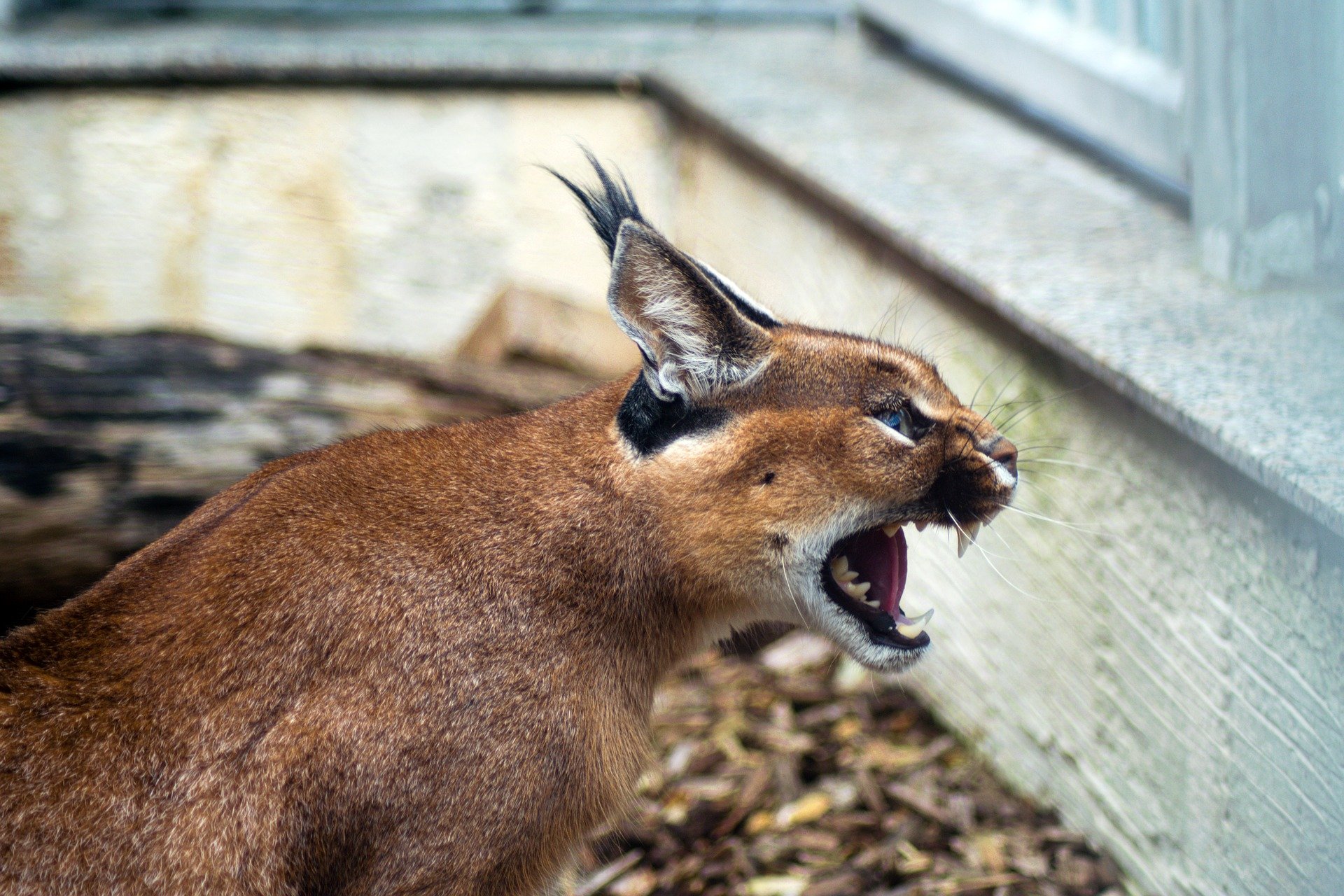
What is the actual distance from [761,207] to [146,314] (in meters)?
3.26

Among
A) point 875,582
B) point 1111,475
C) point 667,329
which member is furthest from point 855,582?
point 1111,475

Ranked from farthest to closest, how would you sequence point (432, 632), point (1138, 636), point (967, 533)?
1. point (1138, 636)
2. point (967, 533)
3. point (432, 632)

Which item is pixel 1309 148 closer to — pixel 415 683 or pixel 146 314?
pixel 415 683

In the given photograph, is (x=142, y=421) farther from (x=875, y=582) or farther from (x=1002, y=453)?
(x=1002, y=453)

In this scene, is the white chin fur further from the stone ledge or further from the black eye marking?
the stone ledge

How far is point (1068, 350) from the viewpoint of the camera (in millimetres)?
3586

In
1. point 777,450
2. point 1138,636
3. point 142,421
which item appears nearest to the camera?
point 777,450

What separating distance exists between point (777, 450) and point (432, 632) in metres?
0.82

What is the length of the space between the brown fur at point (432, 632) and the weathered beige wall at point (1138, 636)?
1.98 ft

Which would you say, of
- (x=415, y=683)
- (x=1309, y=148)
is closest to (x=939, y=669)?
(x=1309, y=148)

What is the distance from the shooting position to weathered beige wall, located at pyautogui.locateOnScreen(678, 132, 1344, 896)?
2.91 metres

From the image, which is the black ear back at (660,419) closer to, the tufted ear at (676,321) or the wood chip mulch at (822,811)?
the tufted ear at (676,321)

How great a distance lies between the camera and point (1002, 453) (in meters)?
2.99

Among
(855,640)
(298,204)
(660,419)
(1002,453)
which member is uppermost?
(660,419)
